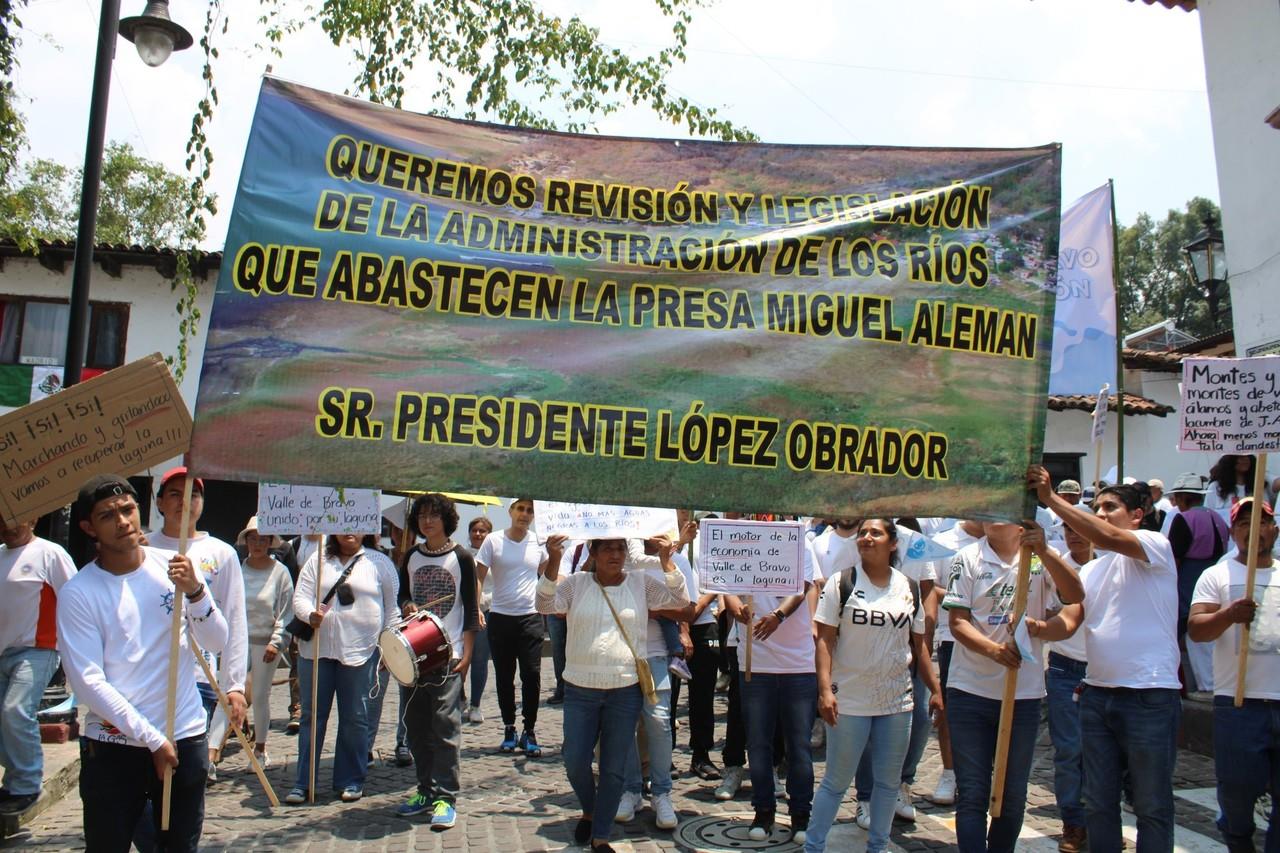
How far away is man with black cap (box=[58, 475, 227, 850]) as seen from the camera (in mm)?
4234

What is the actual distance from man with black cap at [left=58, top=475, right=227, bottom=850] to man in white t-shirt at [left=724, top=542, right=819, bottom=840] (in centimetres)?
343

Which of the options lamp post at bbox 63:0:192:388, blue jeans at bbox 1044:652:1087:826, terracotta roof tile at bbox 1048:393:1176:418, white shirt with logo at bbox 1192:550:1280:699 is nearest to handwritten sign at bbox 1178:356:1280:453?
white shirt with logo at bbox 1192:550:1280:699

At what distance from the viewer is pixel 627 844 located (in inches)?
260

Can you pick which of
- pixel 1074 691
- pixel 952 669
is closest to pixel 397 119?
pixel 952 669

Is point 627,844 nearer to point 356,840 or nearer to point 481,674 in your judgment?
point 356,840

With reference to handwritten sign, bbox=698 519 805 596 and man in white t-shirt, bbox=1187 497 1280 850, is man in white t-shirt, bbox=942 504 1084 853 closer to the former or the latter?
man in white t-shirt, bbox=1187 497 1280 850

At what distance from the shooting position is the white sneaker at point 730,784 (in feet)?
25.2

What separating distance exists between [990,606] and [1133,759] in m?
0.96

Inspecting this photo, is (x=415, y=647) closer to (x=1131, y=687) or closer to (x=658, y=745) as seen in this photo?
(x=658, y=745)

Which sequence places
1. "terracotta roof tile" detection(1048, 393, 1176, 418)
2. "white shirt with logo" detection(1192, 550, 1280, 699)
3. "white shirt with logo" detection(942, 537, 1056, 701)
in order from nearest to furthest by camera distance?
"white shirt with logo" detection(942, 537, 1056, 701) < "white shirt with logo" detection(1192, 550, 1280, 699) < "terracotta roof tile" detection(1048, 393, 1176, 418)

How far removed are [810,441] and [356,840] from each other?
405 cm

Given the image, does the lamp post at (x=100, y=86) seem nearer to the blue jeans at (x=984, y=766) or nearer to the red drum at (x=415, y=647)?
the red drum at (x=415, y=647)

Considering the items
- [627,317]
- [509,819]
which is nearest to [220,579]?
[627,317]

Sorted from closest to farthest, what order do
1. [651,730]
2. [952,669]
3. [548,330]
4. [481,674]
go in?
1. [548,330]
2. [952,669]
3. [651,730]
4. [481,674]
